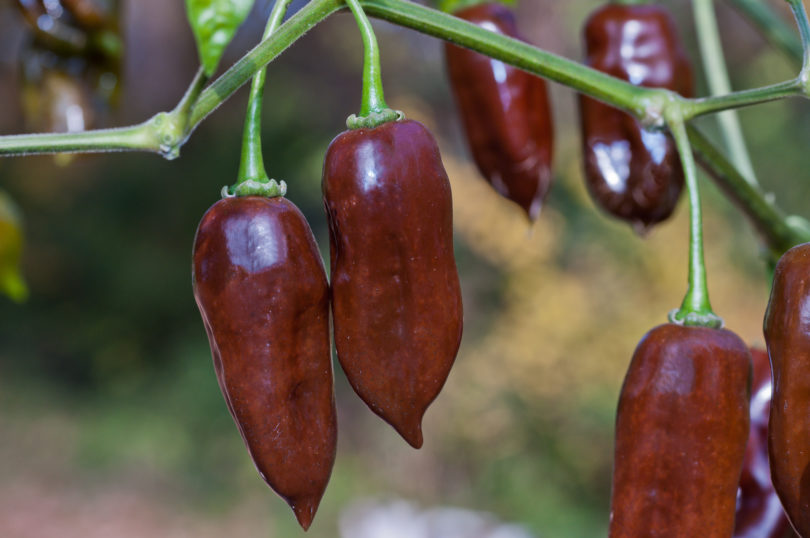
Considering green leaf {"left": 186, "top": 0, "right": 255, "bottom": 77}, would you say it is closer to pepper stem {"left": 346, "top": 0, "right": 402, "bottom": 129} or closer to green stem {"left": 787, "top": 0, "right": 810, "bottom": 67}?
pepper stem {"left": 346, "top": 0, "right": 402, "bottom": 129}

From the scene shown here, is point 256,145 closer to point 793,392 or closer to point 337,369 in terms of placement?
point 793,392

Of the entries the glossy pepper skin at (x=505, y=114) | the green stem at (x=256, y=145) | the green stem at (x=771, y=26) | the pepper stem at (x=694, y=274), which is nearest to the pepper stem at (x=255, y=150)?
the green stem at (x=256, y=145)

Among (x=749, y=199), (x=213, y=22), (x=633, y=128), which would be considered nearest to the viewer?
(x=213, y=22)

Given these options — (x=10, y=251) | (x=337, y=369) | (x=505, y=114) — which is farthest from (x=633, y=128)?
(x=337, y=369)

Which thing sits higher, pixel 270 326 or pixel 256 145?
pixel 256 145

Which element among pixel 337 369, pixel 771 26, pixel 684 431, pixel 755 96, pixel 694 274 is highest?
pixel 771 26

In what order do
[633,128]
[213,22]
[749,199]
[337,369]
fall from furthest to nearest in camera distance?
[337,369], [633,128], [749,199], [213,22]

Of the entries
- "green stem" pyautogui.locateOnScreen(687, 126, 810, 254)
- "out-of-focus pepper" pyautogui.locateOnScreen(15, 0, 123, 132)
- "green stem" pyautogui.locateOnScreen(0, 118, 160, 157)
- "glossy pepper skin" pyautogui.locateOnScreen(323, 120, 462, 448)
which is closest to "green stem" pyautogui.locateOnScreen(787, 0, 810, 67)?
"green stem" pyautogui.locateOnScreen(687, 126, 810, 254)
